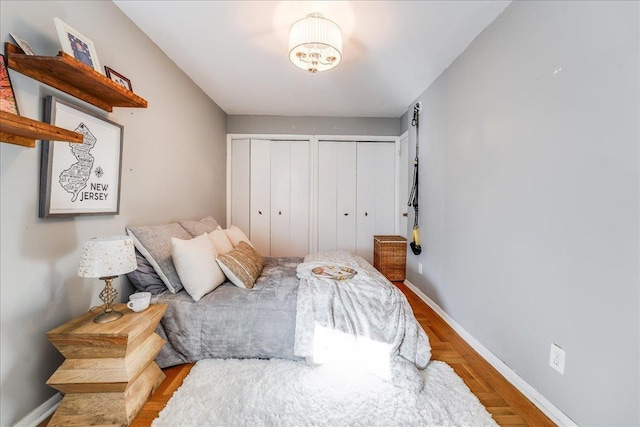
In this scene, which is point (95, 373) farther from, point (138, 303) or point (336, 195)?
point (336, 195)

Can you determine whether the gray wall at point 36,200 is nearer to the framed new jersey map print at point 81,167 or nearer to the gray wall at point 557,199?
the framed new jersey map print at point 81,167

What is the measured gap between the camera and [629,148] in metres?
1.11

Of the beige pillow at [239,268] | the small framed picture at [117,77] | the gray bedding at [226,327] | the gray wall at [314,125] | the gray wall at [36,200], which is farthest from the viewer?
the gray wall at [314,125]

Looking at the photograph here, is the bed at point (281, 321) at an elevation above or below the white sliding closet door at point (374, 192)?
below

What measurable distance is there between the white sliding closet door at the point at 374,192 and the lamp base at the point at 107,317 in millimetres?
3333

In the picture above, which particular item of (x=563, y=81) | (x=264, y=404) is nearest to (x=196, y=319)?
(x=264, y=404)

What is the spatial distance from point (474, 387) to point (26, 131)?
2.64m

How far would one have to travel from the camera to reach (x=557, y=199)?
56.4 inches

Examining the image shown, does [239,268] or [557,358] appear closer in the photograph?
[557,358]

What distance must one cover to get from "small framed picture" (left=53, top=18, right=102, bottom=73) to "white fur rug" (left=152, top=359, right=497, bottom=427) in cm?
196

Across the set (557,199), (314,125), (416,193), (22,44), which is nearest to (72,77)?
(22,44)

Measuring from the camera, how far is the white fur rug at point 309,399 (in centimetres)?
138

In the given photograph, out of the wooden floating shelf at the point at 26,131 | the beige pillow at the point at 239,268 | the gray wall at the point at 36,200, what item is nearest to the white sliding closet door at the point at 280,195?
the gray wall at the point at 36,200

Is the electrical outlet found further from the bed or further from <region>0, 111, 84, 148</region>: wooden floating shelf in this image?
<region>0, 111, 84, 148</region>: wooden floating shelf
